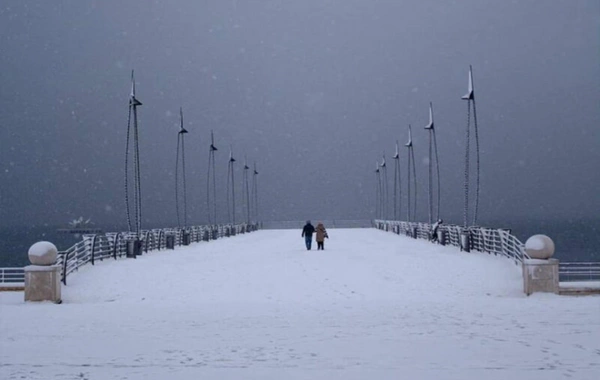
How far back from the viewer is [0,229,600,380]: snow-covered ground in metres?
8.61

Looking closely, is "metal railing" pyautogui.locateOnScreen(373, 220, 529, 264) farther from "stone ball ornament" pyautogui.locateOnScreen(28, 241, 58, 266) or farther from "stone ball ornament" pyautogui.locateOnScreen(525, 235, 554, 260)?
"stone ball ornament" pyautogui.locateOnScreen(28, 241, 58, 266)

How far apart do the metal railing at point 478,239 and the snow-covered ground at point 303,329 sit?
1812 mm

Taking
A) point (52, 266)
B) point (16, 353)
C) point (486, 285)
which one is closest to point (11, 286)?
point (52, 266)

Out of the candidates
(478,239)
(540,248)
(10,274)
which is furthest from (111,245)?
(540,248)

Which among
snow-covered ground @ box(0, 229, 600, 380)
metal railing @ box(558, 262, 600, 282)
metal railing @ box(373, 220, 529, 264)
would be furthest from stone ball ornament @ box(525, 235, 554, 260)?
metal railing @ box(373, 220, 529, 264)

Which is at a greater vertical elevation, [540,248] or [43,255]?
[43,255]

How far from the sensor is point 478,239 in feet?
107

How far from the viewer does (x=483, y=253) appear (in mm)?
30672

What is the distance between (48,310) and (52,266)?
1.89 metres

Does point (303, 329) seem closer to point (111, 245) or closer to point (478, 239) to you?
point (111, 245)

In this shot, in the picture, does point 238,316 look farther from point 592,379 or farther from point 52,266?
point 592,379

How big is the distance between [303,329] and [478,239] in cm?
2252

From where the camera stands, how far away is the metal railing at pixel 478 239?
2297 cm

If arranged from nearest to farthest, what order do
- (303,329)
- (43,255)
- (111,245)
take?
(303,329) → (43,255) → (111,245)
